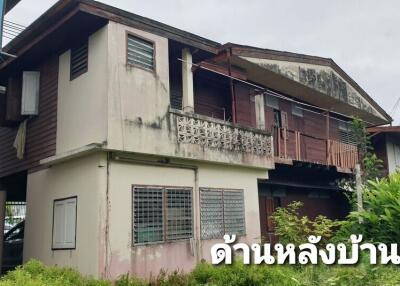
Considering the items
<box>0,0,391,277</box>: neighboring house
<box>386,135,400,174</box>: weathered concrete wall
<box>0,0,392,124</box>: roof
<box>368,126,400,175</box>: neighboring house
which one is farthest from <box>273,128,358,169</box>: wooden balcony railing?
<box>386,135,400,174</box>: weathered concrete wall

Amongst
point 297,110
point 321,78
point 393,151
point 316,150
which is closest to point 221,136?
point 321,78

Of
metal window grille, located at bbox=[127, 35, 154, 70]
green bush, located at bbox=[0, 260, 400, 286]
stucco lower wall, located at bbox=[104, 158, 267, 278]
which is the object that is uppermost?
metal window grille, located at bbox=[127, 35, 154, 70]

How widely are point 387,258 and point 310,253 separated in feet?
3.74

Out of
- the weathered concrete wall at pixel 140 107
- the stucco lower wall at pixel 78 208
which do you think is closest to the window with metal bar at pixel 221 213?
the weathered concrete wall at pixel 140 107

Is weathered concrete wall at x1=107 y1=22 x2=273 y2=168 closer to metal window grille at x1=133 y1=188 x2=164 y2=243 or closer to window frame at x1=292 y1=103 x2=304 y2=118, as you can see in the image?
metal window grille at x1=133 y1=188 x2=164 y2=243

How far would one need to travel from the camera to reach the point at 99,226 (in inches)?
332

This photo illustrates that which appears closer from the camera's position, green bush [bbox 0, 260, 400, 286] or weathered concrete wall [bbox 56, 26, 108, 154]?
green bush [bbox 0, 260, 400, 286]

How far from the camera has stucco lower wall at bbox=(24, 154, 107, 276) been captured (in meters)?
8.55

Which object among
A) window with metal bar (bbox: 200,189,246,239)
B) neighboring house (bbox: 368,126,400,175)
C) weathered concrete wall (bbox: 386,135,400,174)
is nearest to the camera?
window with metal bar (bbox: 200,189,246,239)

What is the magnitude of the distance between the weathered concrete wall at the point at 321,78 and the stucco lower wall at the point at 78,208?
19.1ft

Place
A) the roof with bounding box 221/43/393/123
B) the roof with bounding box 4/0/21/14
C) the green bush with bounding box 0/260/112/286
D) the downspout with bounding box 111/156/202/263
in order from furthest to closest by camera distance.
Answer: the roof with bounding box 4/0/21/14 → the roof with bounding box 221/43/393/123 → the downspout with bounding box 111/156/202/263 → the green bush with bounding box 0/260/112/286

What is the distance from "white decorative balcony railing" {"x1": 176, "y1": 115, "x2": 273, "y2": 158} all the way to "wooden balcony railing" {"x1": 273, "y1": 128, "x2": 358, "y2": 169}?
6.25 ft

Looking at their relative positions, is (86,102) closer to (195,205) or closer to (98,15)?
(98,15)

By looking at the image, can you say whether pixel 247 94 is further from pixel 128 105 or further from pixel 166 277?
pixel 166 277
